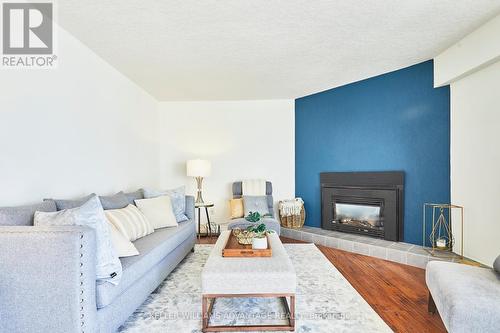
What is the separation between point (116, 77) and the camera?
11.3 ft

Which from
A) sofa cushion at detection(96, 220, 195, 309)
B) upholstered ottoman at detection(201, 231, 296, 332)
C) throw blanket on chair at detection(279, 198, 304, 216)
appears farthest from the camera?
throw blanket on chair at detection(279, 198, 304, 216)

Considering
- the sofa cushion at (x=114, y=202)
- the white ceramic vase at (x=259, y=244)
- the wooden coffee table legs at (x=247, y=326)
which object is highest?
the sofa cushion at (x=114, y=202)

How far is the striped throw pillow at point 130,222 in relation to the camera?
231 cm

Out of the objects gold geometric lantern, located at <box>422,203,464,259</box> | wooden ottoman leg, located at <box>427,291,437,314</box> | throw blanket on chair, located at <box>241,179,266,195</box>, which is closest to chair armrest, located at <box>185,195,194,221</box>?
throw blanket on chair, located at <box>241,179,266,195</box>

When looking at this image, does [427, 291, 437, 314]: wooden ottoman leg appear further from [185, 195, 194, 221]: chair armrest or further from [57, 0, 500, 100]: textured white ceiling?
[185, 195, 194, 221]: chair armrest

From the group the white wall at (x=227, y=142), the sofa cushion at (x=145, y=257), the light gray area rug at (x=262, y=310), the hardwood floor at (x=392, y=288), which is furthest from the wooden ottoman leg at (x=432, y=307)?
the white wall at (x=227, y=142)

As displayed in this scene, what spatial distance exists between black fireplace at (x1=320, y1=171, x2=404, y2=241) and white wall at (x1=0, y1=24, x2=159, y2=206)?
2.97 m

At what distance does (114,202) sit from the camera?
2.70 meters

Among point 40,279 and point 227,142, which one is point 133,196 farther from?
point 227,142

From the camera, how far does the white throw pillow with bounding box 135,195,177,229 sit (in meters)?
2.99

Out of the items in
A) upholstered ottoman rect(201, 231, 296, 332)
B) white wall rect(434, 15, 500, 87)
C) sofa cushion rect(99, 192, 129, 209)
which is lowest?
upholstered ottoman rect(201, 231, 296, 332)

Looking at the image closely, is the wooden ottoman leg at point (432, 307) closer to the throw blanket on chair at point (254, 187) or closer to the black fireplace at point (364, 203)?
the black fireplace at point (364, 203)

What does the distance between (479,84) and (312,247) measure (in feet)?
8.68

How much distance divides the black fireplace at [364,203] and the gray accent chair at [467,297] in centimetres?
178
